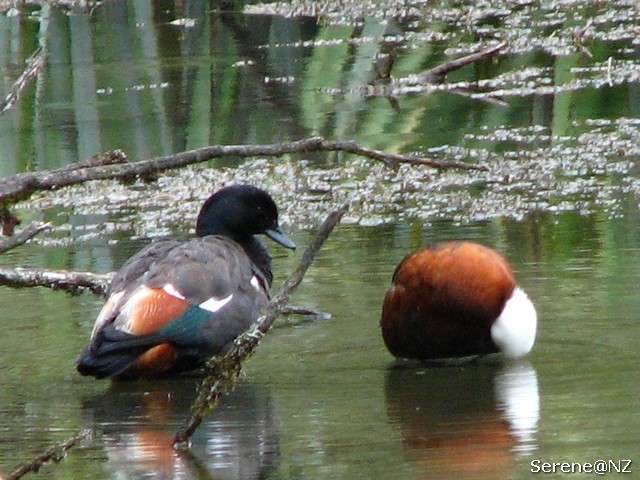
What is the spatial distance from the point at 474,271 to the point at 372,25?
343 inches

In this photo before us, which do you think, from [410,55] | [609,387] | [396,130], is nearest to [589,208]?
[396,130]

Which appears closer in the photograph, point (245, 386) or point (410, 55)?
point (245, 386)

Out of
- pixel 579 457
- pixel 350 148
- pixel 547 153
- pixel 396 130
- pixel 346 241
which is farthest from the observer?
pixel 396 130

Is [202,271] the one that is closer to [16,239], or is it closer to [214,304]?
[214,304]

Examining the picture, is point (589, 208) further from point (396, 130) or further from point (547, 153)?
point (396, 130)

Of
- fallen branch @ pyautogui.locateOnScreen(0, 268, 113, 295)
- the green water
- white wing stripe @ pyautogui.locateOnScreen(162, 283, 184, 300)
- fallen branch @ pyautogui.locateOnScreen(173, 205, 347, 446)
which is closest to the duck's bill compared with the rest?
the green water

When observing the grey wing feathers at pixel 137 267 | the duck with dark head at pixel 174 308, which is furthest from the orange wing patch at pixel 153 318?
the grey wing feathers at pixel 137 267

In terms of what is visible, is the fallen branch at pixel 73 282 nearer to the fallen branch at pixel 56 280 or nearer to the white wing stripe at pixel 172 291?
the fallen branch at pixel 56 280

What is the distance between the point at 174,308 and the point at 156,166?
86 cm

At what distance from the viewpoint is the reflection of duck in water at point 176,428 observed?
460cm

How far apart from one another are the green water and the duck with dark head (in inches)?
5.2

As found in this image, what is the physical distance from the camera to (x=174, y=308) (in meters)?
5.91

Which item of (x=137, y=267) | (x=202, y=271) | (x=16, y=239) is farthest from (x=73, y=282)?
(x=16, y=239)

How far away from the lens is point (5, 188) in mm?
5199
